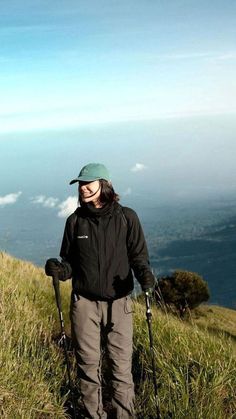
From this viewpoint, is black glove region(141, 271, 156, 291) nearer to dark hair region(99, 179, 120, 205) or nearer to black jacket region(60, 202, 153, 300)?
black jacket region(60, 202, 153, 300)

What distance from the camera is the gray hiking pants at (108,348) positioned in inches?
216

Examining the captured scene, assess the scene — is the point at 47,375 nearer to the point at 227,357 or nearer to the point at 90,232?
the point at 90,232

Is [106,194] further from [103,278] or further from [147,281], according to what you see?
[147,281]

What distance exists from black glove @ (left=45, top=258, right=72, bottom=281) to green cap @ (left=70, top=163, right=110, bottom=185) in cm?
95

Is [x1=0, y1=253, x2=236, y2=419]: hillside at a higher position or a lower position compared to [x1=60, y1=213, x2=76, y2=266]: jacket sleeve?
lower

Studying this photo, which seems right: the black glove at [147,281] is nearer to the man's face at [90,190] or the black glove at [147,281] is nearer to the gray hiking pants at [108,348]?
the gray hiking pants at [108,348]

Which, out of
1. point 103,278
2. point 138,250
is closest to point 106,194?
point 138,250

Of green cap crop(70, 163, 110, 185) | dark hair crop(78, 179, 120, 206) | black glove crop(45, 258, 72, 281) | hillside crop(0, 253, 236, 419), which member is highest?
green cap crop(70, 163, 110, 185)

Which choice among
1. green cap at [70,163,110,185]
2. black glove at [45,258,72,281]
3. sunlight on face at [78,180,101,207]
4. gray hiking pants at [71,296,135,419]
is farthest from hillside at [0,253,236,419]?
green cap at [70,163,110,185]

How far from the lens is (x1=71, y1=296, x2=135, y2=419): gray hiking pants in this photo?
550 centimetres

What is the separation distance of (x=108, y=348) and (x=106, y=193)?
5.99 feet

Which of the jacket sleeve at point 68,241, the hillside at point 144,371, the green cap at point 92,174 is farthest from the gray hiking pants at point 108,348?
the green cap at point 92,174

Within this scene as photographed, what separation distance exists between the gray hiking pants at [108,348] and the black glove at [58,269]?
328 millimetres

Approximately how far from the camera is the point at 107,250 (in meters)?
5.44
